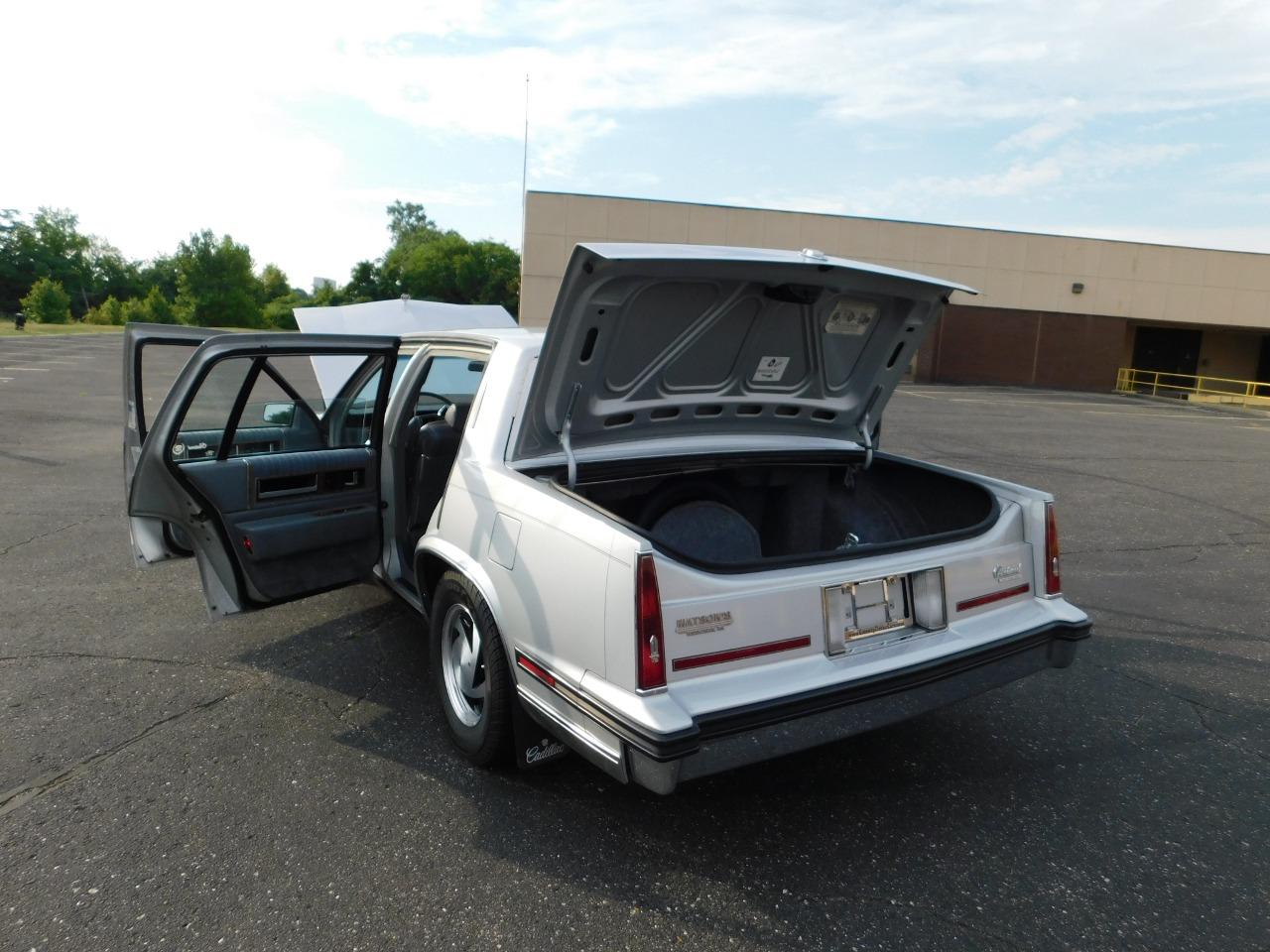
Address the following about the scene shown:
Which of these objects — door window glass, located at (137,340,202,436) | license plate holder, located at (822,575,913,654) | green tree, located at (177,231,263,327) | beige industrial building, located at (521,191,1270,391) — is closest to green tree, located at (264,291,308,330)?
green tree, located at (177,231,263,327)

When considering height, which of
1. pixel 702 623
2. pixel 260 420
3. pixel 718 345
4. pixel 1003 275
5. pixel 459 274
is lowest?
pixel 702 623

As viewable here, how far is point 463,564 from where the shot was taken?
3162 mm

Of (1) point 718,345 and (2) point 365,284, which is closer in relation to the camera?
(1) point 718,345

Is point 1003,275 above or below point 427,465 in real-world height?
above

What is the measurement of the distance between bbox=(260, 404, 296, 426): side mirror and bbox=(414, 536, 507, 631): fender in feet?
5.10

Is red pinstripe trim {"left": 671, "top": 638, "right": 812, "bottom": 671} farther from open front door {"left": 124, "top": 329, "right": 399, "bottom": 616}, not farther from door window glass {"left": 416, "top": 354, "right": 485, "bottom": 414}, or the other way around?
open front door {"left": 124, "top": 329, "right": 399, "bottom": 616}

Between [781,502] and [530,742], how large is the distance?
1.74 meters

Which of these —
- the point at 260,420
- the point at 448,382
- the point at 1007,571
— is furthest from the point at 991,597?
the point at 260,420

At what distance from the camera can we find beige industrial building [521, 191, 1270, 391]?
32.0 metres

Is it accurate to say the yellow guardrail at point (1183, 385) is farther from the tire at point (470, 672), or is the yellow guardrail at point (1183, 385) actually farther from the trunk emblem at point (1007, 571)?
the tire at point (470, 672)

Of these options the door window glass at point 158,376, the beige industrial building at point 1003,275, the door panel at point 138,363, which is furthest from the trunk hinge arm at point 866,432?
the beige industrial building at point 1003,275

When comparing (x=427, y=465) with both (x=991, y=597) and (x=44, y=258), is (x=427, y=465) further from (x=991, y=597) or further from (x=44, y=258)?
(x=44, y=258)

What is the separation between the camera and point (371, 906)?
8.09 ft

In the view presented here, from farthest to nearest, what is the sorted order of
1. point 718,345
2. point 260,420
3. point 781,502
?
point 260,420 < point 781,502 < point 718,345
